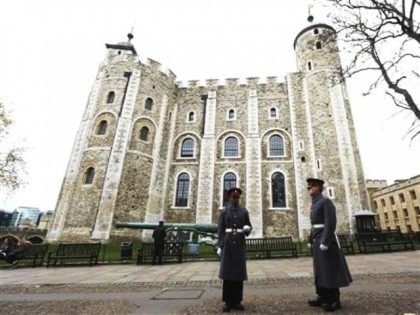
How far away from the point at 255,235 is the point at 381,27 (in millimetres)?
15049

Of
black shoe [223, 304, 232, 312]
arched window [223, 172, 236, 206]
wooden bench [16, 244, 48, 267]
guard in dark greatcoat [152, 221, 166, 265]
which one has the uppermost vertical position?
arched window [223, 172, 236, 206]

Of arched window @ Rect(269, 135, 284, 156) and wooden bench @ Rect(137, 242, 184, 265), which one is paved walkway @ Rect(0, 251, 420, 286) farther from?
arched window @ Rect(269, 135, 284, 156)

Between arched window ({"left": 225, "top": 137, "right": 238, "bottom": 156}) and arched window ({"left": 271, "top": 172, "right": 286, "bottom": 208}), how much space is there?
381 centimetres

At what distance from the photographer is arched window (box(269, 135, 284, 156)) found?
23.2 metres

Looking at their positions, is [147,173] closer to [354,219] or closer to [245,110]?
[245,110]

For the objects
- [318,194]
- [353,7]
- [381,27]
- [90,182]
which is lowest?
[318,194]

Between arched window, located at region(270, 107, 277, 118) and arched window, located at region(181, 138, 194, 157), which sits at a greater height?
arched window, located at region(270, 107, 277, 118)

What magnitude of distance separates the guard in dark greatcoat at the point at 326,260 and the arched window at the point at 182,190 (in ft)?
61.0

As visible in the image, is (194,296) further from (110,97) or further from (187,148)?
(110,97)

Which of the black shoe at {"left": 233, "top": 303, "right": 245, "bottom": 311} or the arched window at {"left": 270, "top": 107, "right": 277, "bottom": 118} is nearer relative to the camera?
the black shoe at {"left": 233, "top": 303, "right": 245, "bottom": 311}

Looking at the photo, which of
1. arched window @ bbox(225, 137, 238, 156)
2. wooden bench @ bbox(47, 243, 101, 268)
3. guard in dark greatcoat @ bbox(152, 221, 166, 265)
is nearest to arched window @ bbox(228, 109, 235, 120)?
arched window @ bbox(225, 137, 238, 156)

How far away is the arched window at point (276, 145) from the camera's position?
23.2m

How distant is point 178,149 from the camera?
80.1ft

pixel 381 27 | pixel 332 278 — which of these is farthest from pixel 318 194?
pixel 381 27
